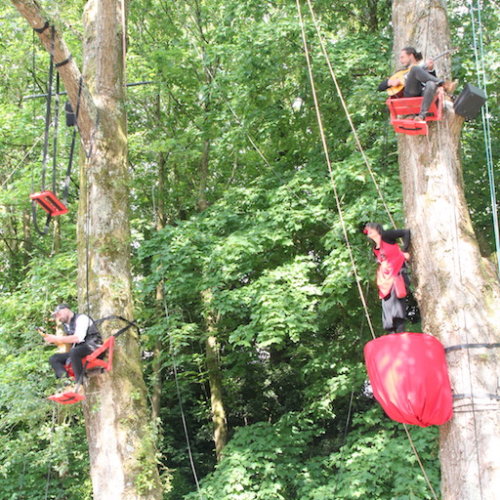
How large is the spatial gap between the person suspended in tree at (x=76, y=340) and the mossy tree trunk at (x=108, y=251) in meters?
0.20

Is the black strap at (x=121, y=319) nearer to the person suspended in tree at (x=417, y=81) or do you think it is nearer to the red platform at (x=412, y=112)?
the red platform at (x=412, y=112)

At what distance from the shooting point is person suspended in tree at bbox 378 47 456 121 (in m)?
4.45

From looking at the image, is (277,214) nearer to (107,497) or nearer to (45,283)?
(45,283)

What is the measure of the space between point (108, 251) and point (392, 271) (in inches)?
104

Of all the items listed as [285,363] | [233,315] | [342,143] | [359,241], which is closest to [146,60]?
[342,143]

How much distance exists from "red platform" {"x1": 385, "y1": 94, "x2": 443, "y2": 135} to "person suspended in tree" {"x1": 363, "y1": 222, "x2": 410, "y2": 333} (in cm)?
77

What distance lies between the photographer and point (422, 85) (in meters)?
4.68

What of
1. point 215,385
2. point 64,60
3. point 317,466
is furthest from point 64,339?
point 215,385

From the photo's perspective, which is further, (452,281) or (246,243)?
(246,243)

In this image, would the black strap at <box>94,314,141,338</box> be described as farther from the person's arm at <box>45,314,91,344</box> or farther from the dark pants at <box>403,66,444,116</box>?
the dark pants at <box>403,66,444,116</box>

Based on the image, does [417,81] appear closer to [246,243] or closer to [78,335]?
[246,243]

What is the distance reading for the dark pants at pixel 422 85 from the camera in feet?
14.6

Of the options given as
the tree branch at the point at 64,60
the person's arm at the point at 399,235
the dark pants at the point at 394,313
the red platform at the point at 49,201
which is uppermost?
the tree branch at the point at 64,60

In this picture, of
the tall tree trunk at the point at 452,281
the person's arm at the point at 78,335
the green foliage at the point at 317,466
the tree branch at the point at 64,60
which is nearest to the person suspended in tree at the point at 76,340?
the person's arm at the point at 78,335
